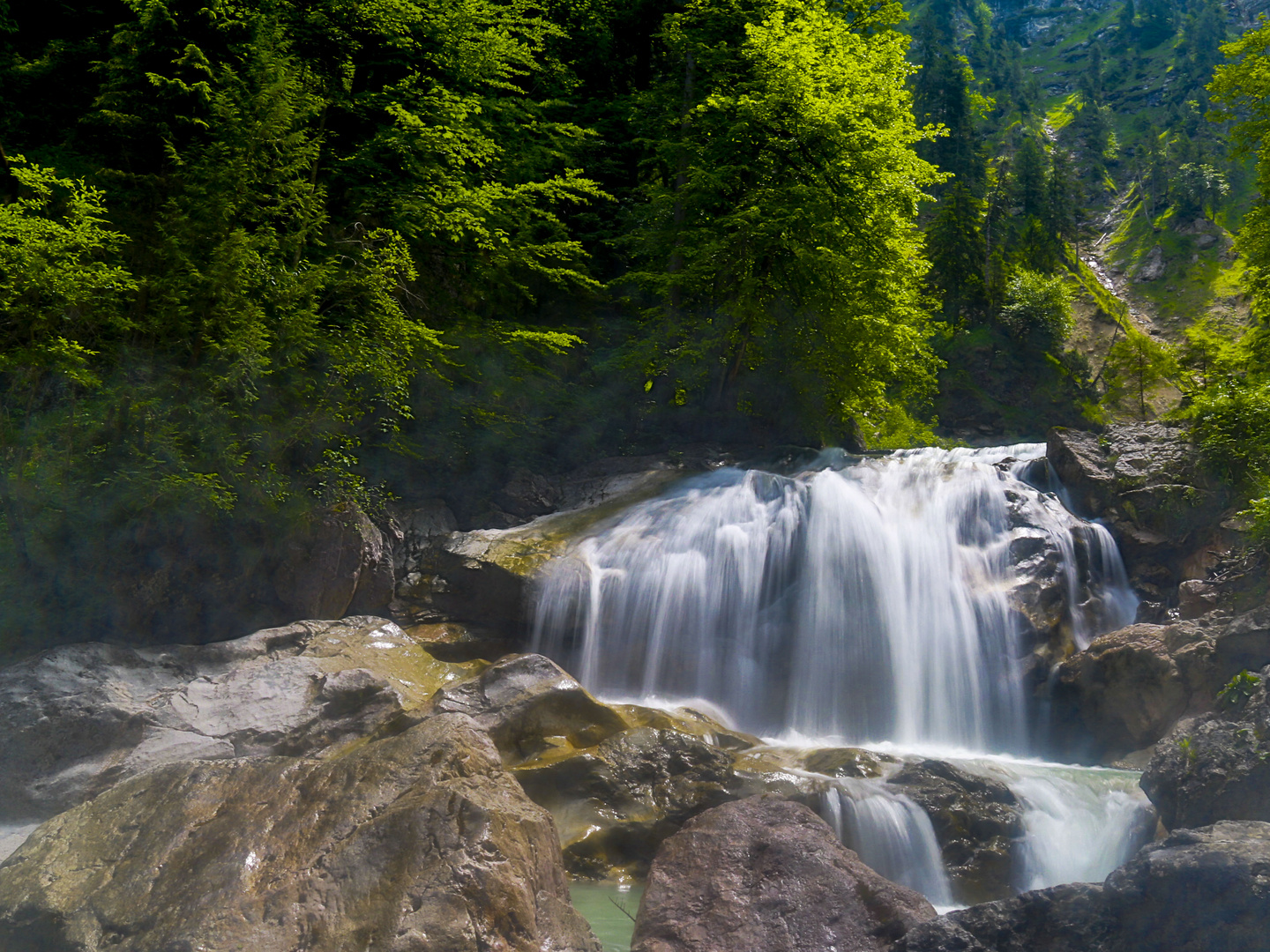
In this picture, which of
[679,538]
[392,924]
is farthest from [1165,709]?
[392,924]

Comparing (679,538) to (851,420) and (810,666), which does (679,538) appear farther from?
(851,420)

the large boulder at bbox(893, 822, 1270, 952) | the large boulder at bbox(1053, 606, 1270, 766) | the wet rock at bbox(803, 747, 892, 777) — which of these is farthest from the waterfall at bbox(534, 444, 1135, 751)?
the large boulder at bbox(893, 822, 1270, 952)

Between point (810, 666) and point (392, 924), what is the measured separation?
748cm

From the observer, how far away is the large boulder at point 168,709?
24.7 ft

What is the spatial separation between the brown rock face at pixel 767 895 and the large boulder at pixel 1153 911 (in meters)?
0.52

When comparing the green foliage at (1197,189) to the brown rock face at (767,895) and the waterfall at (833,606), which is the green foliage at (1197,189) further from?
the brown rock face at (767,895)

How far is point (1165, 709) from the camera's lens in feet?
31.6

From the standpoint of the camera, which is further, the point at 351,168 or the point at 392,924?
the point at 351,168

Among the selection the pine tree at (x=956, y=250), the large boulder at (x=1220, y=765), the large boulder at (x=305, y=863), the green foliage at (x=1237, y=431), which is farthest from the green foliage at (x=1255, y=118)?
the pine tree at (x=956, y=250)

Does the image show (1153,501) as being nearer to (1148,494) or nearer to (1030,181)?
Answer: (1148,494)

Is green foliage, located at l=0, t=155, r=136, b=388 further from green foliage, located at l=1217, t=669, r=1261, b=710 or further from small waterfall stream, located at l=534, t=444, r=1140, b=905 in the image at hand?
green foliage, located at l=1217, t=669, r=1261, b=710

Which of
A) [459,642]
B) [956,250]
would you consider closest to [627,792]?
[459,642]

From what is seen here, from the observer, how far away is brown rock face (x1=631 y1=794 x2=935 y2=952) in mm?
5602

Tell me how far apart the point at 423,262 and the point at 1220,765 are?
13242 mm
